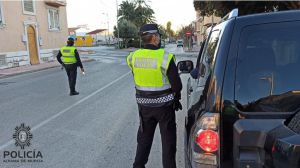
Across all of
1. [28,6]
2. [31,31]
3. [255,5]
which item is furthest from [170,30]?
[255,5]

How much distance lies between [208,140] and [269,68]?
0.60 metres

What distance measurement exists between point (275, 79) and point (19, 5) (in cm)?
2583

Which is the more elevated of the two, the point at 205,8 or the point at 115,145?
the point at 205,8

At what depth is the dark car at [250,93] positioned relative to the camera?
2033 mm

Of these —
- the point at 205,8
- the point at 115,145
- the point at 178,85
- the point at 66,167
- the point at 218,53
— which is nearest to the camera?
the point at 218,53

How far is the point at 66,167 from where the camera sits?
14.5 feet

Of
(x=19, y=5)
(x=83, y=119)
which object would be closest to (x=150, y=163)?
(x=83, y=119)

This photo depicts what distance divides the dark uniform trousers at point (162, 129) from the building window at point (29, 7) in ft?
80.8

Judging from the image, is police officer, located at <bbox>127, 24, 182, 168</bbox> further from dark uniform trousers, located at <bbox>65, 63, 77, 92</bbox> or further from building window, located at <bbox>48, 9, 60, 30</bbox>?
building window, located at <bbox>48, 9, 60, 30</bbox>

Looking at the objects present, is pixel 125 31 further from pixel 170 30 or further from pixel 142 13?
pixel 170 30

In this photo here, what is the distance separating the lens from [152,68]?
352 cm

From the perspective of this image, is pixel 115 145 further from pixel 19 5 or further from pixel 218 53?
pixel 19 5

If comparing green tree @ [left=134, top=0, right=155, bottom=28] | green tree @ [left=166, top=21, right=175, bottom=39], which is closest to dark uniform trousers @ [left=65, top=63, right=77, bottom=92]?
green tree @ [left=134, top=0, right=155, bottom=28]

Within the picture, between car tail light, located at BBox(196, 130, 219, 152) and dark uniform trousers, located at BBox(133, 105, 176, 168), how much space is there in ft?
4.57
